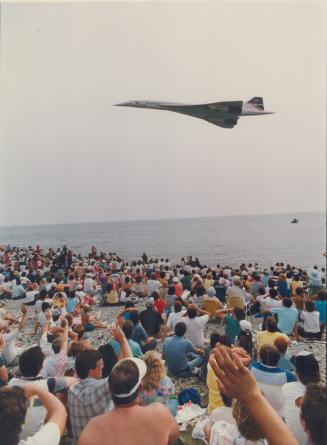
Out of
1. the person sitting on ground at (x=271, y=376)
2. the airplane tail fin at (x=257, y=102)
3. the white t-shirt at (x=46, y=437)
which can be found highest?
the airplane tail fin at (x=257, y=102)

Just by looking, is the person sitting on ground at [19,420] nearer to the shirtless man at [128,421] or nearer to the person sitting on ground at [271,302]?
the shirtless man at [128,421]

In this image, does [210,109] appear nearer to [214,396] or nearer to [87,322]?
[87,322]

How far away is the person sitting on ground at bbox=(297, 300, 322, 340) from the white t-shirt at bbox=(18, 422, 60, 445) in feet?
21.1

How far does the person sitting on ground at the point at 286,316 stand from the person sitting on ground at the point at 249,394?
20.9 feet

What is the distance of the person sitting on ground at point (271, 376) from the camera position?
3.73 meters

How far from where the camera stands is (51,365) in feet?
15.0

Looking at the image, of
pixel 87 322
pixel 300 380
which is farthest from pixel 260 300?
pixel 300 380

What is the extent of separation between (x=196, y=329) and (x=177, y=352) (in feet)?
3.05

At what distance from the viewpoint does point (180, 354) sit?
5.95m

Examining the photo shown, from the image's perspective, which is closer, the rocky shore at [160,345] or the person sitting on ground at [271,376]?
the person sitting on ground at [271,376]

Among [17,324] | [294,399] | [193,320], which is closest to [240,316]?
[193,320]

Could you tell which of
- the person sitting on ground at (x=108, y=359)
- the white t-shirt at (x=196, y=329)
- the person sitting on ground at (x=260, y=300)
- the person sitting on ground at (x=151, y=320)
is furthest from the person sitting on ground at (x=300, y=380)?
the person sitting on ground at (x=260, y=300)

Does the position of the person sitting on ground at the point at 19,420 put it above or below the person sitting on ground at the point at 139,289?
above

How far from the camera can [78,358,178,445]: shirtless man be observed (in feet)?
8.13
